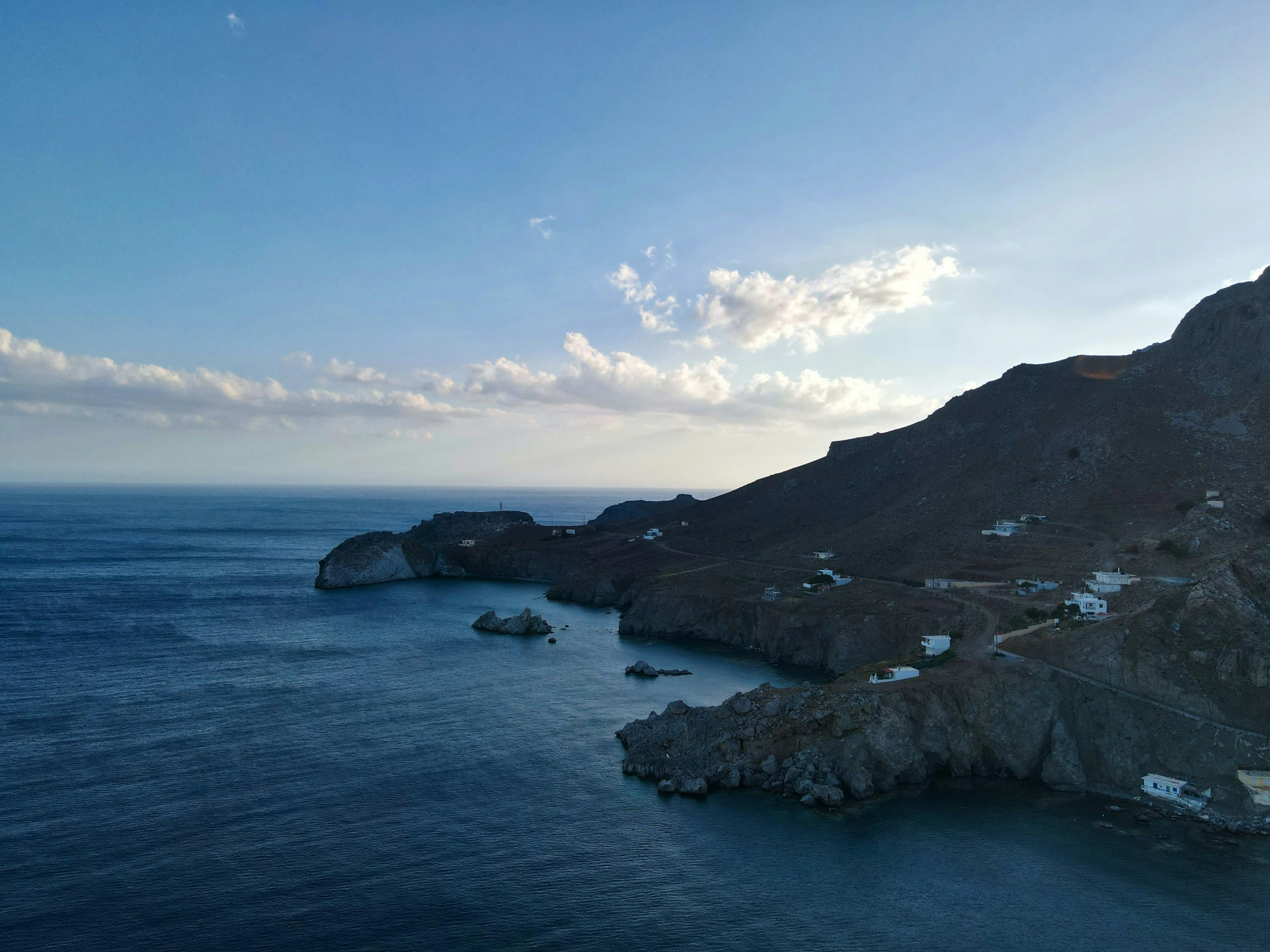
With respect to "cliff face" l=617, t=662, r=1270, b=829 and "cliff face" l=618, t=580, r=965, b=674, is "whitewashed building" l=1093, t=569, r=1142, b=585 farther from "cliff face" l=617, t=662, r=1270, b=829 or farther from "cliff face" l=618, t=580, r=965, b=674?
"cliff face" l=617, t=662, r=1270, b=829

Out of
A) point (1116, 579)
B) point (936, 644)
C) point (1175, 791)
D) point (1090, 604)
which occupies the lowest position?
point (1175, 791)

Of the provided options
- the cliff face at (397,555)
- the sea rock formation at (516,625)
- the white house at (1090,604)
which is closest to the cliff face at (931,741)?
the white house at (1090,604)

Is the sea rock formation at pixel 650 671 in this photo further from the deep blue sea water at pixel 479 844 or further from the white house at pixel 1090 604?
the white house at pixel 1090 604

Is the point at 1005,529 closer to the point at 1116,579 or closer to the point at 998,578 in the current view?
the point at 998,578

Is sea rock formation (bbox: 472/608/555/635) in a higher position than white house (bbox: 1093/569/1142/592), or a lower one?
lower

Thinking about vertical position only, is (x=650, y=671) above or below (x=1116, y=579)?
below

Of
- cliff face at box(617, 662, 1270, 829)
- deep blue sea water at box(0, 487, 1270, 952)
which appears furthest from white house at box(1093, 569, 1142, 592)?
deep blue sea water at box(0, 487, 1270, 952)

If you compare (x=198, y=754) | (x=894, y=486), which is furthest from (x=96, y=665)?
(x=894, y=486)

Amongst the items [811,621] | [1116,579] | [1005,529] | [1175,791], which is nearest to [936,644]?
[1175,791]
